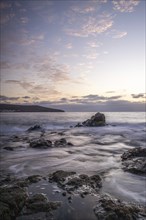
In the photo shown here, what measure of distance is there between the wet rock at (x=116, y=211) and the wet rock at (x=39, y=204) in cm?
128

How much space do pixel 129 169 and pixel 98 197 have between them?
13.2 ft

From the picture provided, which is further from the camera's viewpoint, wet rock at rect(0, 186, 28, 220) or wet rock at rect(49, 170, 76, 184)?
wet rock at rect(49, 170, 76, 184)

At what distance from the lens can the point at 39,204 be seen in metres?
6.39

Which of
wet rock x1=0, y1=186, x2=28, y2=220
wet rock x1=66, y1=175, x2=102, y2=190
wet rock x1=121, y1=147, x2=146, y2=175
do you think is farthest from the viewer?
wet rock x1=121, y1=147, x2=146, y2=175

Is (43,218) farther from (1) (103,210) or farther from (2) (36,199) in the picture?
(1) (103,210)

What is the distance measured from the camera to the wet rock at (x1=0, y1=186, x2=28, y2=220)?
5402 mm

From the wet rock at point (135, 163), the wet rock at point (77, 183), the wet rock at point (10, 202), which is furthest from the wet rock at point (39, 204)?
the wet rock at point (135, 163)

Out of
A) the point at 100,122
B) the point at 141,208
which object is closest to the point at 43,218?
the point at 141,208

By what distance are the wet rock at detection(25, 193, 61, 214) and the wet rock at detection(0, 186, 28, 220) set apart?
21 cm

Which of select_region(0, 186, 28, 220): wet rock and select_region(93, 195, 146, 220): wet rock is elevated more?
select_region(0, 186, 28, 220): wet rock

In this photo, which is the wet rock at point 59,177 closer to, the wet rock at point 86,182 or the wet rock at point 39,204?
the wet rock at point 86,182

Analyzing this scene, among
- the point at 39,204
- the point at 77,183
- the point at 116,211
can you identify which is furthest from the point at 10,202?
the point at 77,183

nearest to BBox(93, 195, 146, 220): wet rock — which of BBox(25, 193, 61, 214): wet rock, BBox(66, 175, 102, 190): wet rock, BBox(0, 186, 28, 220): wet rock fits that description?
BBox(25, 193, 61, 214): wet rock

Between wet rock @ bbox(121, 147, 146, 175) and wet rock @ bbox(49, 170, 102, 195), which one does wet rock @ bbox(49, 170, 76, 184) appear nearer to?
wet rock @ bbox(49, 170, 102, 195)
